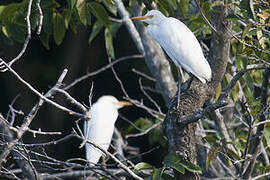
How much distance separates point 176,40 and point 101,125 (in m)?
0.84

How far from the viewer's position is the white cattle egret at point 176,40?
266cm

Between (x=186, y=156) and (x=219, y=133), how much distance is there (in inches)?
20.5

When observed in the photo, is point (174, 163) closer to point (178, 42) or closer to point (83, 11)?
point (83, 11)

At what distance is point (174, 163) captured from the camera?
73.8 inches

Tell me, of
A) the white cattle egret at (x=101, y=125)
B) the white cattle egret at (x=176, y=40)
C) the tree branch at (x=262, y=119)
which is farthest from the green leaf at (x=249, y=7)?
the white cattle egret at (x=101, y=125)

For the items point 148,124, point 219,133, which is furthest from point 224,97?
point 148,124

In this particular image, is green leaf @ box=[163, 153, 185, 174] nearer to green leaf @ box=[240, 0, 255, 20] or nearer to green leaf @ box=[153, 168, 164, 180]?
green leaf @ box=[153, 168, 164, 180]

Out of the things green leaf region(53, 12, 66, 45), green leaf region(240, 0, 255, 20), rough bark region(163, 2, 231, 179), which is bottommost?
rough bark region(163, 2, 231, 179)

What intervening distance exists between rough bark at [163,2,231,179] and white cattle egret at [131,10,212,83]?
0.87 ft

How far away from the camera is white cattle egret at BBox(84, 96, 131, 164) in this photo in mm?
3248

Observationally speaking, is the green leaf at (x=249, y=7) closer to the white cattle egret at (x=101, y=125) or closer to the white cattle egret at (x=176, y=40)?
the white cattle egret at (x=176, y=40)

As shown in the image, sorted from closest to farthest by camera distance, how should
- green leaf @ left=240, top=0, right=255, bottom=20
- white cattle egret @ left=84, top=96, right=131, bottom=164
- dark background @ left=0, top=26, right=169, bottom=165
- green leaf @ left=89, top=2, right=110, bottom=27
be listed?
green leaf @ left=240, top=0, right=255, bottom=20
green leaf @ left=89, top=2, right=110, bottom=27
white cattle egret @ left=84, top=96, right=131, bottom=164
dark background @ left=0, top=26, right=169, bottom=165

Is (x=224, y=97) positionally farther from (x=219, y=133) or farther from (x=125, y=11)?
(x=125, y=11)

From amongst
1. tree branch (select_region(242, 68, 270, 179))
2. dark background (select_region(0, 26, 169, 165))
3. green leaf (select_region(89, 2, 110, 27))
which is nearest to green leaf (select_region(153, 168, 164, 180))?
tree branch (select_region(242, 68, 270, 179))
